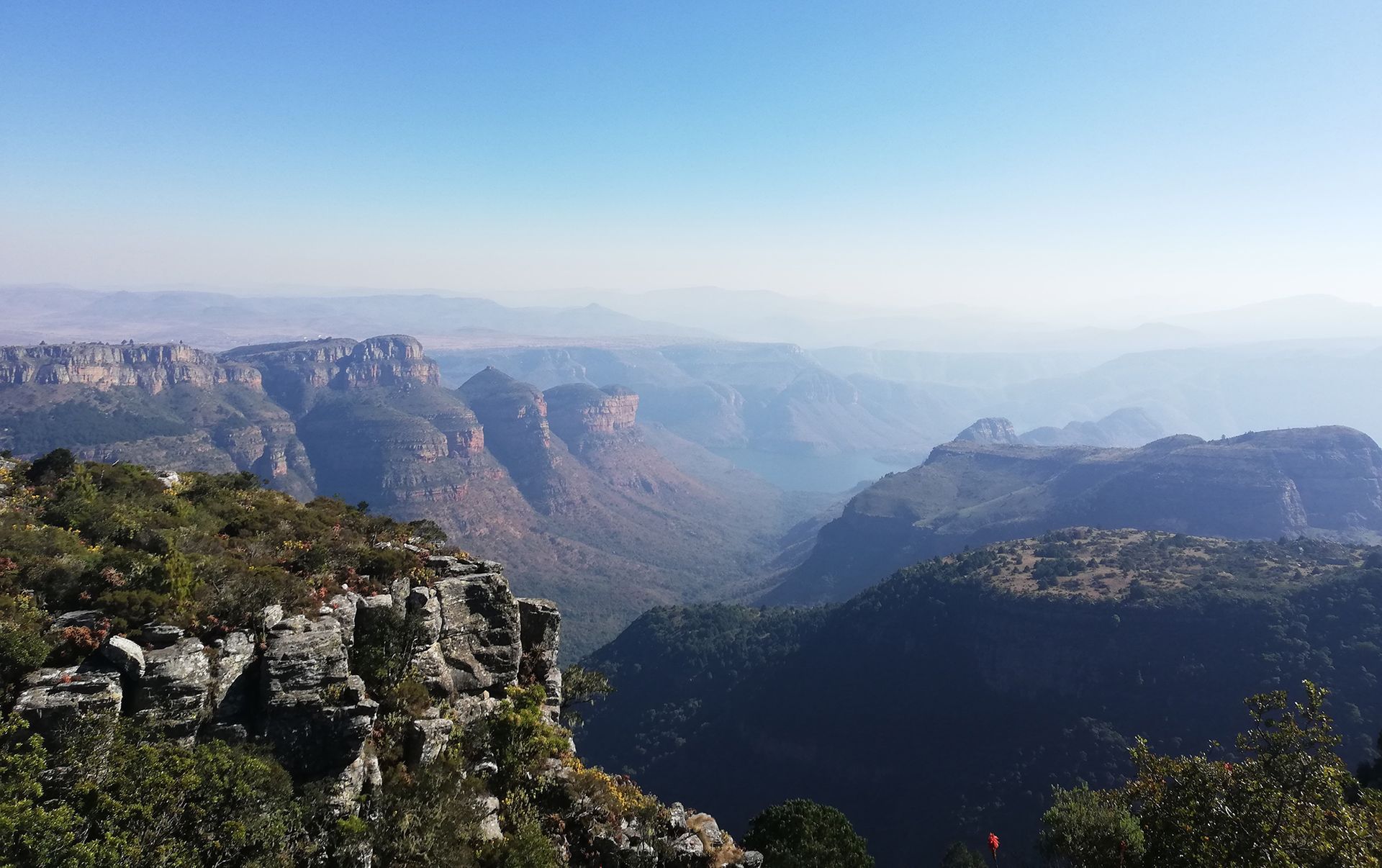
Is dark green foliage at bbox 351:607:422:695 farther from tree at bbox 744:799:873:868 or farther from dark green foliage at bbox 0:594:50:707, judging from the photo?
tree at bbox 744:799:873:868

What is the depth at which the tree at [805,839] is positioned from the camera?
25.5 m

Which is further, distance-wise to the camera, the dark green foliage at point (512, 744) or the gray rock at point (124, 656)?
the dark green foliage at point (512, 744)

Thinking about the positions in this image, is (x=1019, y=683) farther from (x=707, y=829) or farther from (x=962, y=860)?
(x=707, y=829)

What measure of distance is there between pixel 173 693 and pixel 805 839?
23294mm

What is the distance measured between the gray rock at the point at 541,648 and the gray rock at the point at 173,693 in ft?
40.1

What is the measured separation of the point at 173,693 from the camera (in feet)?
47.8

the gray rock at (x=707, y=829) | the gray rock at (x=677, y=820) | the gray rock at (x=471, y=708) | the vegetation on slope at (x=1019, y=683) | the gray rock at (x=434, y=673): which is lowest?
the vegetation on slope at (x=1019, y=683)

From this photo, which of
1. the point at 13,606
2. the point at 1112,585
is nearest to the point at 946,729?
the point at 1112,585

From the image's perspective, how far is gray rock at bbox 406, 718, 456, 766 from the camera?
18406mm

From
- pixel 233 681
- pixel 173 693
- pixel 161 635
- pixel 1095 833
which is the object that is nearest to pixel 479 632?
pixel 233 681

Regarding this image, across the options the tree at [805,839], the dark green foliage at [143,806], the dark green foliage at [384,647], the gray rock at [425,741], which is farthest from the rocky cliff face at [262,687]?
the tree at [805,839]

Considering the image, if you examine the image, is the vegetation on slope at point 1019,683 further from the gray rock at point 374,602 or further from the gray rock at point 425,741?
the gray rock at point 374,602

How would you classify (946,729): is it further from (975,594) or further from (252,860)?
(252,860)

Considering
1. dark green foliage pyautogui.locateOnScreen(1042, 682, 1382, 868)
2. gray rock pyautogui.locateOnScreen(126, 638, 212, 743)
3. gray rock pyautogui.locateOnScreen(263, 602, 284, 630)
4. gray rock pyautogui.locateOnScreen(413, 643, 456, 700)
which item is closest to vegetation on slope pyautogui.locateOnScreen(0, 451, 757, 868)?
gray rock pyautogui.locateOnScreen(263, 602, 284, 630)
